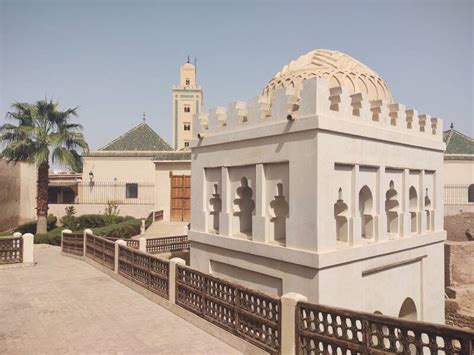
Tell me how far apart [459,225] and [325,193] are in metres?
19.9

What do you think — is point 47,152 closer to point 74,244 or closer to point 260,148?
point 74,244

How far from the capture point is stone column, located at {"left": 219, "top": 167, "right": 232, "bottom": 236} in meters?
7.88

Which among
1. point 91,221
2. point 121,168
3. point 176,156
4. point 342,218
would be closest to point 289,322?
point 342,218

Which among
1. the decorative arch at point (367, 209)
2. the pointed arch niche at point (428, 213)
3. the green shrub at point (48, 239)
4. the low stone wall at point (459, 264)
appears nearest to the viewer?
the decorative arch at point (367, 209)

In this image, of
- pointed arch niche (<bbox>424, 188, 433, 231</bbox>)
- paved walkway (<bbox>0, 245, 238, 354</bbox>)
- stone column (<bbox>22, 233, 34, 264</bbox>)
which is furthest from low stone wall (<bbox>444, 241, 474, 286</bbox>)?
stone column (<bbox>22, 233, 34, 264</bbox>)

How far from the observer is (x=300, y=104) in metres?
6.24

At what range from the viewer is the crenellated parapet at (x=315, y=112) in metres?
6.10

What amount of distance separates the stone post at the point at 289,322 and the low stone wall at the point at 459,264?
12.0 m

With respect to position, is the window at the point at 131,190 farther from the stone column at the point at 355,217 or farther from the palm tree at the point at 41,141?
the stone column at the point at 355,217

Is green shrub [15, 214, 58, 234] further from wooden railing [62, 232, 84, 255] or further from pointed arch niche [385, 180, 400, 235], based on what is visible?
pointed arch niche [385, 180, 400, 235]

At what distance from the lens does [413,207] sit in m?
8.56

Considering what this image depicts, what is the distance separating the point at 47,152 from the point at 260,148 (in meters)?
15.4

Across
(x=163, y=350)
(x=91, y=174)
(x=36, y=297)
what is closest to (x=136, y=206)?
(x=91, y=174)

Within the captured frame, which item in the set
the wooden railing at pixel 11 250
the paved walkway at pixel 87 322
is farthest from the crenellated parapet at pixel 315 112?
the wooden railing at pixel 11 250
